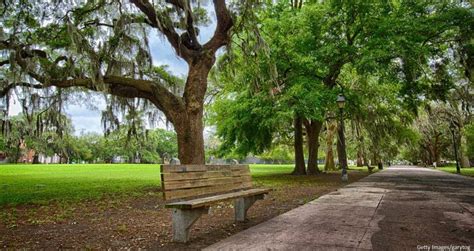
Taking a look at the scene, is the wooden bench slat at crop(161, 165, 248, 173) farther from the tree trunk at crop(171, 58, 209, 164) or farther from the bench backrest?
the tree trunk at crop(171, 58, 209, 164)

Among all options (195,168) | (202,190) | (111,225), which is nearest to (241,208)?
(202,190)

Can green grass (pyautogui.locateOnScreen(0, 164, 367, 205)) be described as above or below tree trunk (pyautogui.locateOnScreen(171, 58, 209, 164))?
below

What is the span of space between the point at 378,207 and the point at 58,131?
14610 millimetres

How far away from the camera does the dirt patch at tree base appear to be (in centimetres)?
434

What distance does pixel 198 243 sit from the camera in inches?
162

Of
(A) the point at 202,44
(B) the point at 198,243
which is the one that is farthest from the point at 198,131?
(B) the point at 198,243

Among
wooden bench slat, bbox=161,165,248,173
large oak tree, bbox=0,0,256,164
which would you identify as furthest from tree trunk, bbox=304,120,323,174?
wooden bench slat, bbox=161,165,248,173

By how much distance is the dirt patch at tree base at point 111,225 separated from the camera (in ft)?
14.2

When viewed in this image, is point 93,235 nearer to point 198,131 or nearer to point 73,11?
point 198,131

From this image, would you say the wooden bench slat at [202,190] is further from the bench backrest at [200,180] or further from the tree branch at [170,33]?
the tree branch at [170,33]

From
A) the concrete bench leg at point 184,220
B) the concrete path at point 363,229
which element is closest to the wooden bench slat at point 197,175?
the concrete bench leg at point 184,220

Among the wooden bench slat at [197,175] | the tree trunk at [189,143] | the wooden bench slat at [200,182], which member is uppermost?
the tree trunk at [189,143]

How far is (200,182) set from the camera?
4.71 metres

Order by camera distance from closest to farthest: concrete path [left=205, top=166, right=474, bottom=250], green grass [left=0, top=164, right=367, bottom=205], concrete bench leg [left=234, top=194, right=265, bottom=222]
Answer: concrete path [left=205, top=166, right=474, bottom=250]
concrete bench leg [left=234, top=194, right=265, bottom=222]
green grass [left=0, top=164, right=367, bottom=205]
